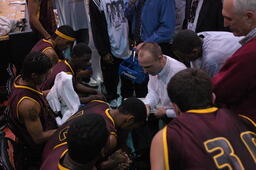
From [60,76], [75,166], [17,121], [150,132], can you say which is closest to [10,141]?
[17,121]

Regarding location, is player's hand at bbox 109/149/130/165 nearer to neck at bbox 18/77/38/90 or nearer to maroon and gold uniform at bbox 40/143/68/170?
maroon and gold uniform at bbox 40/143/68/170

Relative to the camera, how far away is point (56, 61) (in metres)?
3.58

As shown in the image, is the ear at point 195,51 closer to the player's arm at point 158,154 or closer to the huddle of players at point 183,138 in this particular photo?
the huddle of players at point 183,138

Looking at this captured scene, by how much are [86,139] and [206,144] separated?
0.63 m

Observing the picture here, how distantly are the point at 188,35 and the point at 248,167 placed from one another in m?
1.45

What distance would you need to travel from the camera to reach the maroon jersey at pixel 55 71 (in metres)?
3.28

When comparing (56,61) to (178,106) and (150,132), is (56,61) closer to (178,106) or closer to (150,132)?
(150,132)

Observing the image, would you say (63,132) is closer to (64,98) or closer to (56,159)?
(56,159)

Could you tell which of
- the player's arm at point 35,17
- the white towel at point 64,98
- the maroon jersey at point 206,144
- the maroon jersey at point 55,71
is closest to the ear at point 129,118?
A: the white towel at point 64,98

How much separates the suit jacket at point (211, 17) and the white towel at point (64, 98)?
1.60 metres

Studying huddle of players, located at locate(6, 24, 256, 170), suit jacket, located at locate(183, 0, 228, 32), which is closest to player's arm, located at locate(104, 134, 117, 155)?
huddle of players, located at locate(6, 24, 256, 170)

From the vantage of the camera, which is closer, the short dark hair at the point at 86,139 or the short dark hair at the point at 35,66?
the short dark hair at the point at 86,139

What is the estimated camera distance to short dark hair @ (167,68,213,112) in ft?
5.24

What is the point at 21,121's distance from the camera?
2.56 meters
